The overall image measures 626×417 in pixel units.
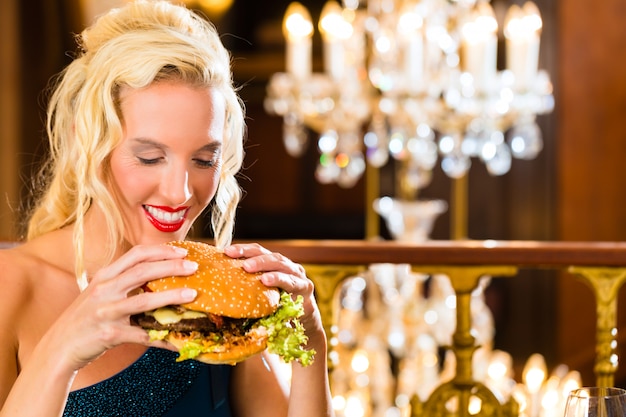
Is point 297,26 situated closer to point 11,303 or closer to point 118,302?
point 11,303

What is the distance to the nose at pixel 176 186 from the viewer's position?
1774 mm

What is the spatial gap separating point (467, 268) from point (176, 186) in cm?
90

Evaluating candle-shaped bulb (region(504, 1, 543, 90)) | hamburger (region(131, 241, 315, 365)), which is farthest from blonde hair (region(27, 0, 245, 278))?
candle-shaped bulb (region(504, 1, 543, 90))

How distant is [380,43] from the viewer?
14.6 feet

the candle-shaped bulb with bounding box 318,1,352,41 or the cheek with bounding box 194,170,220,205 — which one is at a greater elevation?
the candle-shaped bulb with bounding box 318,1,352,41

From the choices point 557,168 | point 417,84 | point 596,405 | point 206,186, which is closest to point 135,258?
point 206,186

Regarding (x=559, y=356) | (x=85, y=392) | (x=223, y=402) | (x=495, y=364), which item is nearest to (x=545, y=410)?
(x=495, y=364)

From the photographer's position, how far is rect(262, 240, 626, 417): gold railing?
7.78 feet

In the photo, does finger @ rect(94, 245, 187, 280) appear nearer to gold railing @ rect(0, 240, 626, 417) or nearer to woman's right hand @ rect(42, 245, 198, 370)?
woman's right hand @ rect(42, 245, 198, 370)

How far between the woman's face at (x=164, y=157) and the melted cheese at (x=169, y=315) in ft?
0.78

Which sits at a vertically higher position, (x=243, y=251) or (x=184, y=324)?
(x=243, y=251)

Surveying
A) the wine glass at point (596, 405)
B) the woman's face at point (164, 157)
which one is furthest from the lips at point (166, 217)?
the wine glass at point (596, 405)

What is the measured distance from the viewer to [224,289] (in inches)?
63.7

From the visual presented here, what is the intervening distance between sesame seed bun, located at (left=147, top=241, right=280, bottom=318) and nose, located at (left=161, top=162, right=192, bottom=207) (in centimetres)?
13
